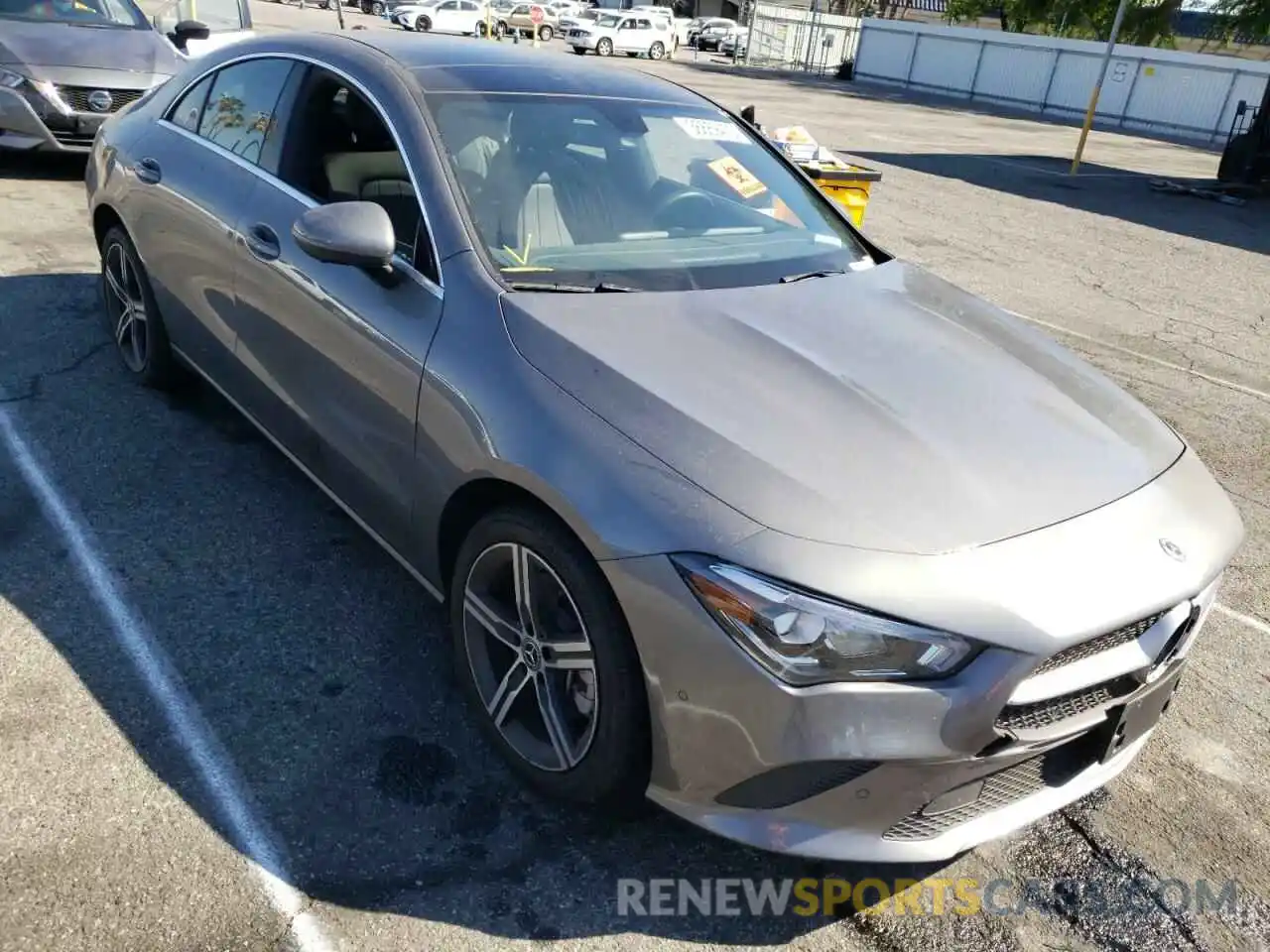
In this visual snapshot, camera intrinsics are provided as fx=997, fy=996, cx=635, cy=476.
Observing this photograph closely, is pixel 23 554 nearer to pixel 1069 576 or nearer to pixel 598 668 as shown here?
pixel 598 668

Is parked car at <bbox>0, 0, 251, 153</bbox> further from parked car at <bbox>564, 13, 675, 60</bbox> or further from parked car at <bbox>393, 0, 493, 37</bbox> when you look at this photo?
parked car at <bbox>564, 13, 675, 60</bbox>

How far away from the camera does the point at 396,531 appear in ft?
9.31

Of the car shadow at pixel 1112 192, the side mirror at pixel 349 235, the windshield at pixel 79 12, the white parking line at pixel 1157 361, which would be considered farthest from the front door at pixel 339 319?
the car shadow at pixel 1112 192

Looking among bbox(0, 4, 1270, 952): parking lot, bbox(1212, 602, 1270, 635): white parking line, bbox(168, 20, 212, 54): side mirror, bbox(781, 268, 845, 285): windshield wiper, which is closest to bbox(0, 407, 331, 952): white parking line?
bbox(0, 4, 1270, 952): parking lot

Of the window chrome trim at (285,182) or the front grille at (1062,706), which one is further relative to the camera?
the window chrome trim at (285,182)

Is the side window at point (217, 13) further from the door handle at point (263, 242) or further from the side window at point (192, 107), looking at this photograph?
the door handle at point (263, 242)

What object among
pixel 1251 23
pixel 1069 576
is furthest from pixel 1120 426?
pixel 1251 23

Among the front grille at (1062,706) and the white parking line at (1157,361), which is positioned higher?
the front grille at (1062,706)

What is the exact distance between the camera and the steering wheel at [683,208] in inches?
124

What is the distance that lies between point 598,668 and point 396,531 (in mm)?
932

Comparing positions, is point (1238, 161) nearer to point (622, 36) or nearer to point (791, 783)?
point (791, 783)

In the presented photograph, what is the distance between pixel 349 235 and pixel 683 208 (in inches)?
43.9

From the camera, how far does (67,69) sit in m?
7.54

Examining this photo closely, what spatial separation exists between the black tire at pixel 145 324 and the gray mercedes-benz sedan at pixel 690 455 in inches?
26.9
